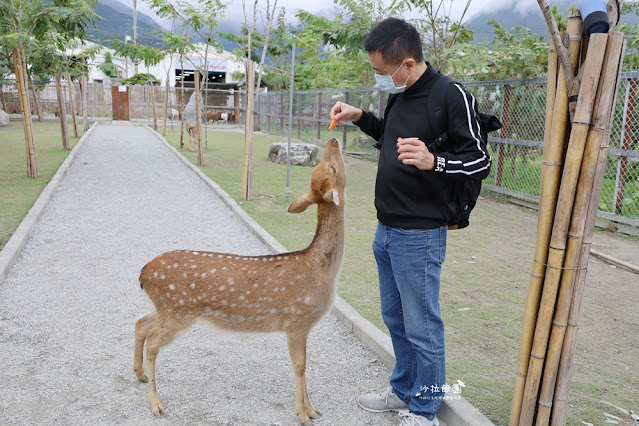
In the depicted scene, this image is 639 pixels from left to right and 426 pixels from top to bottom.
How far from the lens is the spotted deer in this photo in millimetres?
3084

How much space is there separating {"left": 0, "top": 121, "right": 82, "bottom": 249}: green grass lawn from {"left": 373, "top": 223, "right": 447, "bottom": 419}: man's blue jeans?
480 cm

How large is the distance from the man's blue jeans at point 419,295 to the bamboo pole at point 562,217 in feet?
1.48

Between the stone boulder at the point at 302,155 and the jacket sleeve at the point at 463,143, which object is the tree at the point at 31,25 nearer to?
the stone boulder at the point at 302,155

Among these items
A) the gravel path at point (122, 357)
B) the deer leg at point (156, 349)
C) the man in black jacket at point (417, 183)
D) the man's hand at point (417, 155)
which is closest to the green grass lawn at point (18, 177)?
the gravel path at point (122, 357)

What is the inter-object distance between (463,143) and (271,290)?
1.37 m

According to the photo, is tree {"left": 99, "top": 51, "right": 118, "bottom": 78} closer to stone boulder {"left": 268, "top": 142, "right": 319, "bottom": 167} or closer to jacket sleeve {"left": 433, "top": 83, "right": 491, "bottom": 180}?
stone boulder {"left": 268, "top": 142, "right": 319, "bottom": 167}

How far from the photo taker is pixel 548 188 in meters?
2.62

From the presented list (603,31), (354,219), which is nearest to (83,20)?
(354,219)

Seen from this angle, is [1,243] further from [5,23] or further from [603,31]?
[603,31]

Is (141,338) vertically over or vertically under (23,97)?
under

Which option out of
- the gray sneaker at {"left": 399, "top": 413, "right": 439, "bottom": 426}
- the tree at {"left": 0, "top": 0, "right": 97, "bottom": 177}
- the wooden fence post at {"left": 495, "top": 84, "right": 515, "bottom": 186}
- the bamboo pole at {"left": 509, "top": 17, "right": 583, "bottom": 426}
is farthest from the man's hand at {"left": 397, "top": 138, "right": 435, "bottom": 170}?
the tree at {"left": 0, "top": 0, "right": 97, "bottom": 177}

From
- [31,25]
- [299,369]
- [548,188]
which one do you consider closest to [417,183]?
[548,188]

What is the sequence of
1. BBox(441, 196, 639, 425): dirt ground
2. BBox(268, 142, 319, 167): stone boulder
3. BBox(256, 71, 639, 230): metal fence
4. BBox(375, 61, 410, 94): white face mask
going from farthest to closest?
BBox(268, 142, 319, 167): stone boulder, BBox(256, 71, 639, 230): metal fence, BBox(441, 196, 639, 425): dirt ground, BBox(375, 61, 410, 94): white face mask

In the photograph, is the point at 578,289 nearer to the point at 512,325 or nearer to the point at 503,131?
the point at 512,325
